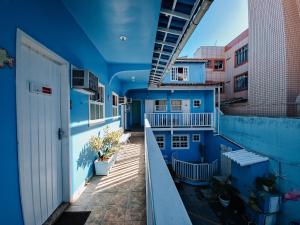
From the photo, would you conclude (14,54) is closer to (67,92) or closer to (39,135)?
(39,135)

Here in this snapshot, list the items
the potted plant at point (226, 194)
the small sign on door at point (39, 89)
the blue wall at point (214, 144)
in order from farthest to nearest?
the blue wall at point (214, 144) → the potted plant at point (226, 194) → the small sign on door at point (39, 89)

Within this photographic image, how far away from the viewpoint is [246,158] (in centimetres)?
746

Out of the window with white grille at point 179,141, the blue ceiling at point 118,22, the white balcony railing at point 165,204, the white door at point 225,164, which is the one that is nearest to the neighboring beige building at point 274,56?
the white door at point 225,164

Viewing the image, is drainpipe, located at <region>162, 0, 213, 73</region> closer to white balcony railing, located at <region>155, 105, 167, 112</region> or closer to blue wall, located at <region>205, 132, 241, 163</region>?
blue wall, located at <region>205, 132, 241, 163</region>

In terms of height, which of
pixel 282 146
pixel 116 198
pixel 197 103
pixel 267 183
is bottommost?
pixel 267 183

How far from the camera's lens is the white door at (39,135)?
183 cm

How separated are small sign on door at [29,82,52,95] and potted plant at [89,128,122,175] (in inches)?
72.3

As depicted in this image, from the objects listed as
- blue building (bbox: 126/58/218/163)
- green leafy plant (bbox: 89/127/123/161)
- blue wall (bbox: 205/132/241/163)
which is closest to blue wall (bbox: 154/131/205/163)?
blue building (bbox: 126/58/218/163)

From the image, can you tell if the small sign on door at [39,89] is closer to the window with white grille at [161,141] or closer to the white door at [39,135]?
the white door at [39,135]

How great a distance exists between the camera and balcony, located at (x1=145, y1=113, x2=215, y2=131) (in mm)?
10930

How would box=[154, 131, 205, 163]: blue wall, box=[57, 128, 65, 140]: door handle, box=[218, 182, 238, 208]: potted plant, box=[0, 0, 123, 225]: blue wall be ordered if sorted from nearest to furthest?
box=[0, 0, 123, 225]: blue wall → box=[57, 128, 65, 140]: door handle → box=[218, 182, 238, 208]: potted plant → box=[154, 131, 205, 163]: blue wall

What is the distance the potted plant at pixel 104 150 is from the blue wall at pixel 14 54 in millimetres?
622

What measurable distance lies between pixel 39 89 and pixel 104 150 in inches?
104

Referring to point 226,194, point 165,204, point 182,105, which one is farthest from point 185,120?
point 165,204
